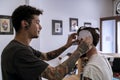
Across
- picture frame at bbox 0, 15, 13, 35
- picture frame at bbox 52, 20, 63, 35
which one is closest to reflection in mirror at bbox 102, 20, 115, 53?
picture frame at bbox 52, 20, 63, 35

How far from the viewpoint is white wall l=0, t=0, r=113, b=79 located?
13.3 feet

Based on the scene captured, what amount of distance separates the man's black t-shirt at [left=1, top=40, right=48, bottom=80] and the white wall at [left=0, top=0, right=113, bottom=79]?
8.99ft

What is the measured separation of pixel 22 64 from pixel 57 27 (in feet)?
12.3

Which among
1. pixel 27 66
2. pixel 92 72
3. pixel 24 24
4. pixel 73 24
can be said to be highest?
pixel 73 24

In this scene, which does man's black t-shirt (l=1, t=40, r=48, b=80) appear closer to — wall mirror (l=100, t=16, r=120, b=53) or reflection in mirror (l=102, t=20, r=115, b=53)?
wall mirror (l=100, t=16, r=120, b=53)

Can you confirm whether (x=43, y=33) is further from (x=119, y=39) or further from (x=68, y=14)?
(x=119, y=39)

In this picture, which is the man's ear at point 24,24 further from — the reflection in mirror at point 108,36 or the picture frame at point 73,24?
the reflection in mirror at point 108,36

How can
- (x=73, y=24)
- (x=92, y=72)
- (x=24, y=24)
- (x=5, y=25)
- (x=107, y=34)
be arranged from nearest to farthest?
(x=24, y=24) → (x=92, y=72) → (x=5, y=25) → (x=73, y=24) → (x=107, y=34)

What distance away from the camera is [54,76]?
1.32 meters

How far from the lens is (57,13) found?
4.96m

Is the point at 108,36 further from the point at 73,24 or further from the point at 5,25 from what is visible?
the point at 5,25

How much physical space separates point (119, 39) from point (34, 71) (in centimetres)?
473

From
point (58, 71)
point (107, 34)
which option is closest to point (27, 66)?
point (58, 71)

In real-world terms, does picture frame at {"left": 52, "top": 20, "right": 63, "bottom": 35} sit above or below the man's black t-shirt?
above
